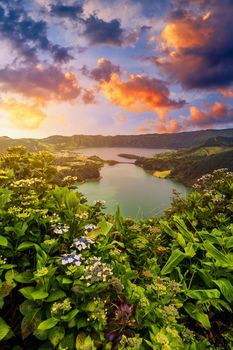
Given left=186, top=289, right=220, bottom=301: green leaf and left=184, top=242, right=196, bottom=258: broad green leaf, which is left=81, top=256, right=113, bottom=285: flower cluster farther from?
left=184, top=242, right=196, bottom=258: broad green leaf

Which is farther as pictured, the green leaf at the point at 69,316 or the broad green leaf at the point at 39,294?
the broad green leaf at the point at 39,294

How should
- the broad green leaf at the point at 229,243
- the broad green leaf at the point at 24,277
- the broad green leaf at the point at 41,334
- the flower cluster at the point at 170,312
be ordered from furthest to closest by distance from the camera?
the broad green leaf at the point at 229,243 < the broad green leaf at the point at 24,277 < the flower cluster at the point at 170,312 < the broad green leaf at the point at 41,334

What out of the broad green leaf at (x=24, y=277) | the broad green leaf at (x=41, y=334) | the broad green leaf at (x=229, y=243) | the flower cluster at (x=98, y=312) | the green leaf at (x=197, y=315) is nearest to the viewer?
the flower cluster at (x=98, y=312)

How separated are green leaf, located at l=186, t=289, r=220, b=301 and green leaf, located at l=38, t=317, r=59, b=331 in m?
2.04

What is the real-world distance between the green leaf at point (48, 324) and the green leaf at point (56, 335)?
0.09 meters

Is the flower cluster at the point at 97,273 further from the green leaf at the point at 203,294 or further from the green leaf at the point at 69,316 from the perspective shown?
the green leaf at the point at 203,294

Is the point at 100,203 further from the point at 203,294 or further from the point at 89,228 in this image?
the point at 203,294

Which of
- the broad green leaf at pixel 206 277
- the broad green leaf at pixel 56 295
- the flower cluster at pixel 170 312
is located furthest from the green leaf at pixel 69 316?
the broad green leaf at pixel 206 277

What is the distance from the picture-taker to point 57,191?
4.88m

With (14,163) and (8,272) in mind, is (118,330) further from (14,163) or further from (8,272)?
(14,163)

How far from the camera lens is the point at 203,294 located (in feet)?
11.7

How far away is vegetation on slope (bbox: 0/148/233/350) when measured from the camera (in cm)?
269

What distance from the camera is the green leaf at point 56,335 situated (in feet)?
8.48

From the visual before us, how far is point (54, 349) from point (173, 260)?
2.21 m
